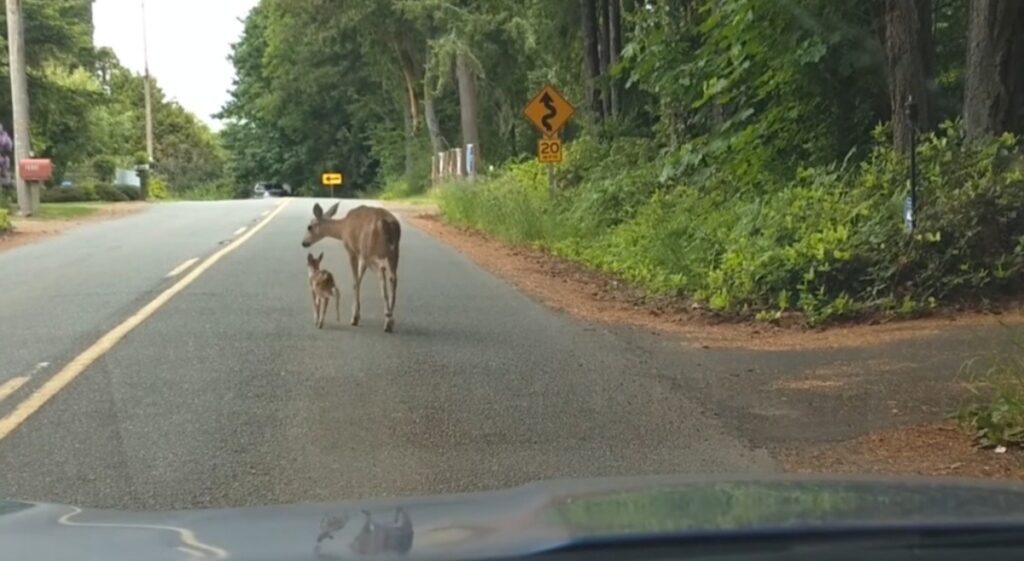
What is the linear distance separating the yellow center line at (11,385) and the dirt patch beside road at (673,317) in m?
5.56

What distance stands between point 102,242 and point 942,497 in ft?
74.3

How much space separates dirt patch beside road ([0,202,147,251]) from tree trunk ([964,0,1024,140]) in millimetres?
17765

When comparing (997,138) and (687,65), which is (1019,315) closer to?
(997,138)

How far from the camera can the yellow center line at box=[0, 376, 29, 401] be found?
8368mm

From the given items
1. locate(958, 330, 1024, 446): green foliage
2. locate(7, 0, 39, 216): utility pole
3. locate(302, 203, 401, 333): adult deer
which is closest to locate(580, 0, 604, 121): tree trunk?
locate(7, 0, 39, 216): utility pole

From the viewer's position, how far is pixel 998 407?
6.95 m

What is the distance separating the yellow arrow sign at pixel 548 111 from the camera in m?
22.9

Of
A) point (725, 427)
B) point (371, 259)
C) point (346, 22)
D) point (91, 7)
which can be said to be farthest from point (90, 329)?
point (91, 7)

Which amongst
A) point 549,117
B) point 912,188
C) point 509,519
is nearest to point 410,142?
point 549,117

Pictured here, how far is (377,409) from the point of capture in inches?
315

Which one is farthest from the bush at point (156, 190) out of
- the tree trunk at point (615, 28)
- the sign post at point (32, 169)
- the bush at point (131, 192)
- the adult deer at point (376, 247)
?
the adult deer at point (376, 247)

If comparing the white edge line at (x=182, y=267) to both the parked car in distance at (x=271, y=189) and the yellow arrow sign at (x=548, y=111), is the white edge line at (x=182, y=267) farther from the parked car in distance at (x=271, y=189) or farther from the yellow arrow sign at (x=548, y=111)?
the parked car in distance at (x=271, y=189)

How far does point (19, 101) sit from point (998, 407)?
3153 cm

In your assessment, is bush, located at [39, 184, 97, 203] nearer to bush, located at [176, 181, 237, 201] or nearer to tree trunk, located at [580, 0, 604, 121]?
tree trunk, located at [580, 0, 604, 121]
